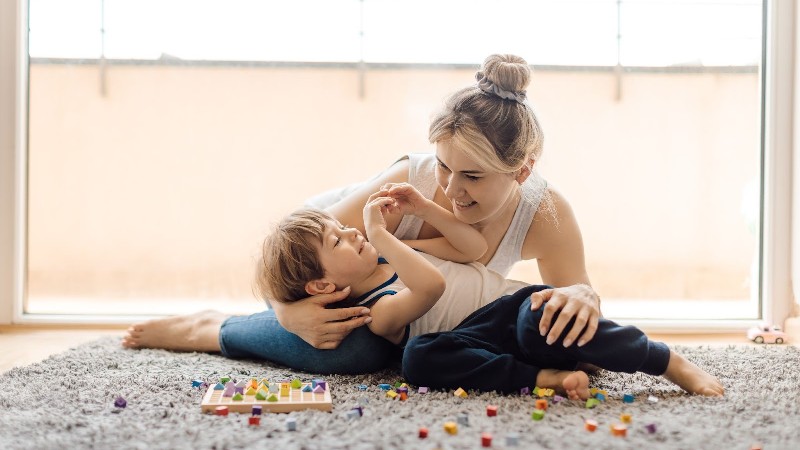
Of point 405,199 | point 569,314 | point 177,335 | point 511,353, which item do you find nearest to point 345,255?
point 405,199

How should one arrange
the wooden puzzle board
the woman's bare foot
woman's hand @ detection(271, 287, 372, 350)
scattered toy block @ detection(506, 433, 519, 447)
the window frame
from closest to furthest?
scattered toy block @ detection(506, 433, 519, 447) → the wooden puzzle board → woman's hand @ detection(271, 287, 372, 350) → the woman's bare foot → the window frame

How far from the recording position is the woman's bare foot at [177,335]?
6.67 ft

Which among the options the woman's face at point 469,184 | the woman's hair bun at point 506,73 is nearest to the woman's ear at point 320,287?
the woman's face at point 469,184

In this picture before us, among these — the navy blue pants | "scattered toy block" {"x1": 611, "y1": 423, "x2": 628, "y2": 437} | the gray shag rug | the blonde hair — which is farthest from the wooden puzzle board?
the blonde hair

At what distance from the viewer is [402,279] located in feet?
5.26

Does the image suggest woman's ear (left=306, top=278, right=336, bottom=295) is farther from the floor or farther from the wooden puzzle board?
the floor

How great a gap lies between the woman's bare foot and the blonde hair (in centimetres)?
82

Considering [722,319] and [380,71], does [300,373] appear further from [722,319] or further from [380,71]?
[722,319]

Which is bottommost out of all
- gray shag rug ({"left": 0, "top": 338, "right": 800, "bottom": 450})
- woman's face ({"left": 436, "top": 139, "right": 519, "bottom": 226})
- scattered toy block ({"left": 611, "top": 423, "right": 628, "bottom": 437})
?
gray shag rug ({"left": 0, "top": 338, "right": 800, "bottom": 450})

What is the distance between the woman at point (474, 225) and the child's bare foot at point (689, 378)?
20 cm

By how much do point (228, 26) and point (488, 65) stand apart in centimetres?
122

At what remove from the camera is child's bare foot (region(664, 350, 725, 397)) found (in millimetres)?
1492

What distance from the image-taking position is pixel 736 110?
2.55 meters

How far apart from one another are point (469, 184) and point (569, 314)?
1.30 ft
